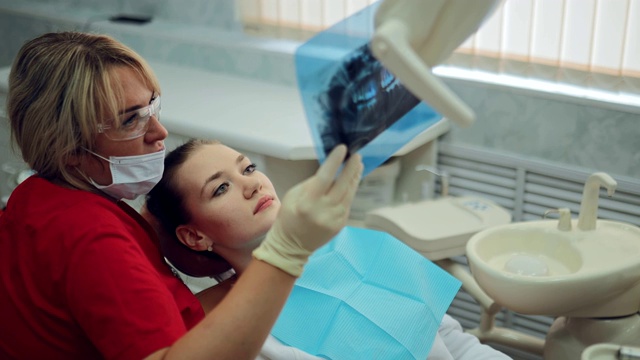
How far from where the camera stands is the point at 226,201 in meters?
1.64

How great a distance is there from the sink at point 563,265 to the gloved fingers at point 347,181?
87 centimetres

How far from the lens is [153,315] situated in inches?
46.8

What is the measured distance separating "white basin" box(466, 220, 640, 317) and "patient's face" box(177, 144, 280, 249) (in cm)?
64

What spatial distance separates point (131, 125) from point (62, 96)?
13 centimetres

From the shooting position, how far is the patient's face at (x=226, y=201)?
5.35 feet

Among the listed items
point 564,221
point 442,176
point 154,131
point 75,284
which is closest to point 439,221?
point 442,176

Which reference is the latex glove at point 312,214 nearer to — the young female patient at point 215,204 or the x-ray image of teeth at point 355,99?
the x-ray image of teeth at point 355,99

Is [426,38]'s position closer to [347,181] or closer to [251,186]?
[347,181]

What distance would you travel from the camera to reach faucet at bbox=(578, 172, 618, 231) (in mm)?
2016

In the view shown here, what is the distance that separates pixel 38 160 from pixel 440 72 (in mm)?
1660

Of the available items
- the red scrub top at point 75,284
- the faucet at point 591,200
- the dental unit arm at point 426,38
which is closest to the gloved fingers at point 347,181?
the dental unit arm at point 426,38

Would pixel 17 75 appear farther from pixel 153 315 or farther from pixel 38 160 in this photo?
pixel 153 315

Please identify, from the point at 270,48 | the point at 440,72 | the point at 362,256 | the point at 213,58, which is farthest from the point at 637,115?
the point at 213,58

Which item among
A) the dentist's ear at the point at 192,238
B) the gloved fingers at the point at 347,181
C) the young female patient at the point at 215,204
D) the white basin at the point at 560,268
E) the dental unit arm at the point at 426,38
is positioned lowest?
the white basin at the point at 560,268
